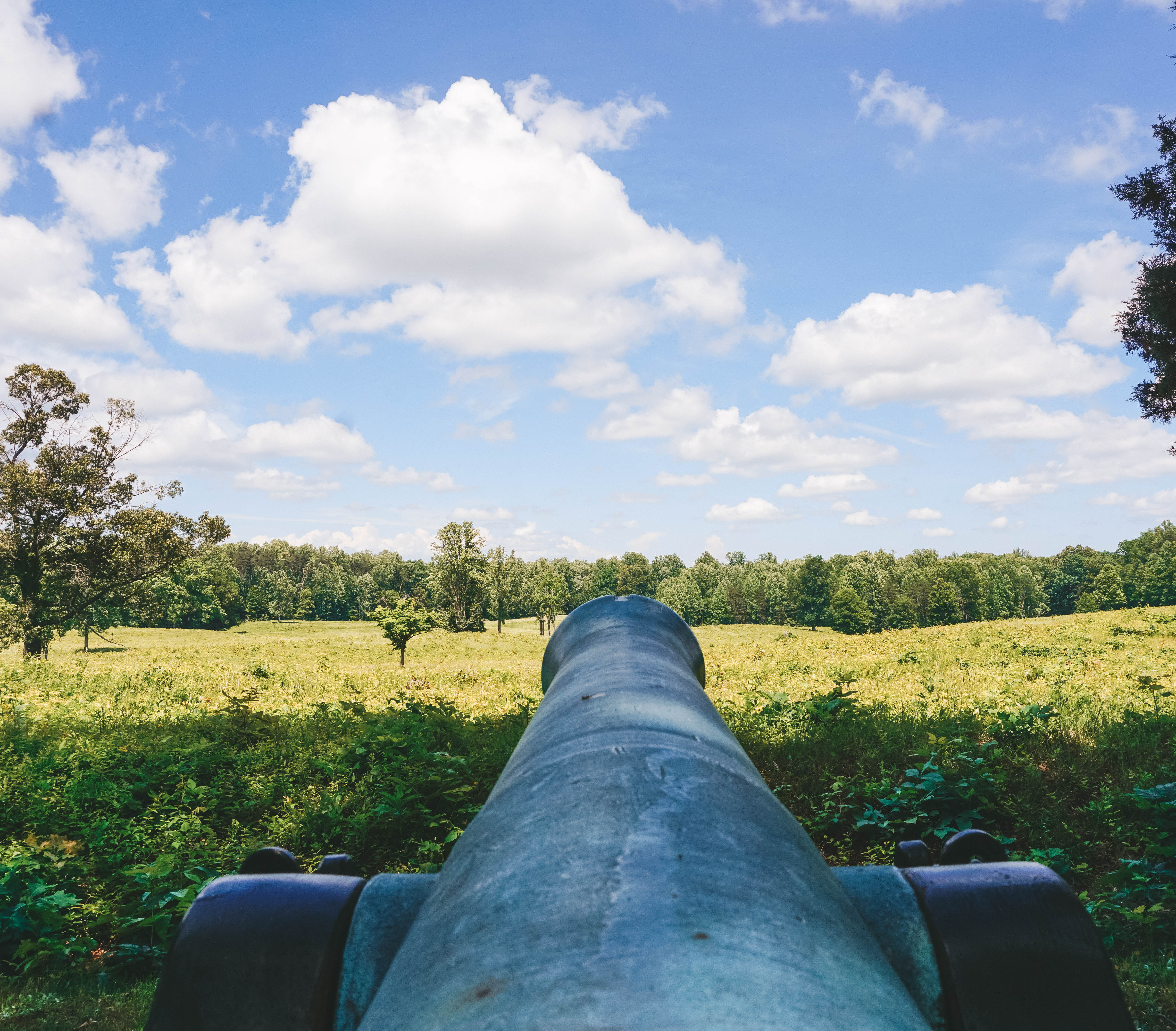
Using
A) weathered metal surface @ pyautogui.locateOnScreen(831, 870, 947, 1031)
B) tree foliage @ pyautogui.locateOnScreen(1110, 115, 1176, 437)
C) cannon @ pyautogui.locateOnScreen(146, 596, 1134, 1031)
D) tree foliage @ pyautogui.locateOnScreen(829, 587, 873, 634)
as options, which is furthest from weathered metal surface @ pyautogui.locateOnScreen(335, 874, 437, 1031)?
tree foliage @ pyautogui.locateOnScreen(829, 587, 873, 634)

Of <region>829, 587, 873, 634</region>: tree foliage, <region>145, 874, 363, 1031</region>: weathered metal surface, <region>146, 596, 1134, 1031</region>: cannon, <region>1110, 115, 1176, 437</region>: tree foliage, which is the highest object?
<region>1110, 115, 1176, 437</region>: tree foliage

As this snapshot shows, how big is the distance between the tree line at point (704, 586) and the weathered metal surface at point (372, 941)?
52335mm

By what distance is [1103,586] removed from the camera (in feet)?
250

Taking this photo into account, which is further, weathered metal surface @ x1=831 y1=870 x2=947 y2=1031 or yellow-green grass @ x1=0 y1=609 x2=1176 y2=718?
yellow-green grass @ x1=0 y1=609 x2=1176 y2=718

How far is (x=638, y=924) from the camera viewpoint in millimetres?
929

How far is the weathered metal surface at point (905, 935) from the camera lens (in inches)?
59.0

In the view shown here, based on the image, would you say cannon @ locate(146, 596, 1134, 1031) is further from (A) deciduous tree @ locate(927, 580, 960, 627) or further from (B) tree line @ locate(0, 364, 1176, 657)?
(A) deciduous tree @ locate(927, 580, 960, 627)

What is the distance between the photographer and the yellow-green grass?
1195 centimetres

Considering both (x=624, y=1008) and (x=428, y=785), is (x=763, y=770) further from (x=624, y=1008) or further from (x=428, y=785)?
(x=624, y=1008)

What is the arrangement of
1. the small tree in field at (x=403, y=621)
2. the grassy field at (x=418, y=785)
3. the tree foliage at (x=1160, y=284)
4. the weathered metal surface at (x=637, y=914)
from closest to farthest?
the weathered metal surface at (x=637, y=914), the grassy field at (x=418, y=785), the tree foliage at (x=1160, y=284), the small tree in field at (x=403, y=621)

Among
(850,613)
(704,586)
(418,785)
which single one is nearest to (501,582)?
(850,613)

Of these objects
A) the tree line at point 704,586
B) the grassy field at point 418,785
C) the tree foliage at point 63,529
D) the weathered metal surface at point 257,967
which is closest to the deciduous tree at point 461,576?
the tree line at point 704,586

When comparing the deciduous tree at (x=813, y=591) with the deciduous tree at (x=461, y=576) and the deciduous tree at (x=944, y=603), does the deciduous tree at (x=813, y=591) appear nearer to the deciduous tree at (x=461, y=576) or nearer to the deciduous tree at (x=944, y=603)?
the deciduous tree at (x=944, y=603)

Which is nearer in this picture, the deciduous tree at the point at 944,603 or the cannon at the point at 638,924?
the cannon at the point at 638,924
